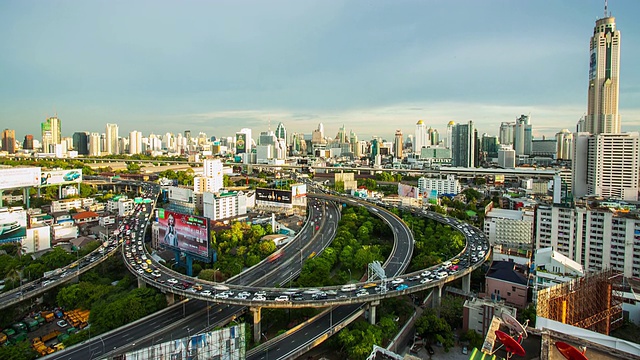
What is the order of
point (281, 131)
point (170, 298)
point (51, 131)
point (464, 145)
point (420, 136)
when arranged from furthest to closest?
point (281, 131), point (420, 136), point (51, 131), point (464, 145), point (170, 298)

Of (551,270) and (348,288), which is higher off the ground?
(551,270)

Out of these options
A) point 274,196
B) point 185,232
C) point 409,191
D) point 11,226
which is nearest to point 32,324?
point 185,232

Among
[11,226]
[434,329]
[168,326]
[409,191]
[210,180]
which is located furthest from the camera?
[210,180]

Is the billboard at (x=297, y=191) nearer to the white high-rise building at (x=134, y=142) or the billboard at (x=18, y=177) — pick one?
the billboard at (x=18, y=177)

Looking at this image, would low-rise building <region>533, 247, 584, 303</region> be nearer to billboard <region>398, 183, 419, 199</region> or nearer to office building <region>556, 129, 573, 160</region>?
billboard <region>398, 183, 419, 199</region>

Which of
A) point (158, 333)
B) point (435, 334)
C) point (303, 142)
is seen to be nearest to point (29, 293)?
point (158, 333)

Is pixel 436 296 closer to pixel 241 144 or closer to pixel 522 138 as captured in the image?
pixel 522 138

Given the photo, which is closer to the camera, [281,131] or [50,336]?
[50,336]
